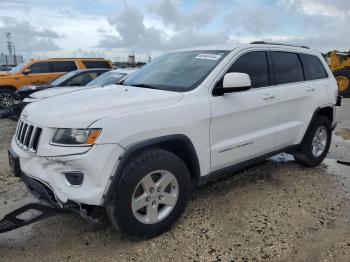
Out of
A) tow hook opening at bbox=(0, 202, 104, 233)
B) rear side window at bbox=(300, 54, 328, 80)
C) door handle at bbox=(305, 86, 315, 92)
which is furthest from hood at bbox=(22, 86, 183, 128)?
rear side window at bbox=(300, 54, 328, 80)

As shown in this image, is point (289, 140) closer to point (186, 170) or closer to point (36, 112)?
point (186, 170)

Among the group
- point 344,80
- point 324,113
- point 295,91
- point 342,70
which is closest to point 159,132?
point 295,91

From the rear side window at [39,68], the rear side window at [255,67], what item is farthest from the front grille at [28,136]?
the rear side window at [39,68]

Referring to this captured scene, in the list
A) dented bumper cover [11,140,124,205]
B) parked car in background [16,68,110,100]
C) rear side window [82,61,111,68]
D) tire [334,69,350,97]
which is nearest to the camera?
dented bumper cover [11,140,124,205]

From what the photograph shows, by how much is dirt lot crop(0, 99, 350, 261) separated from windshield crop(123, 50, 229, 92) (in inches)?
55.4

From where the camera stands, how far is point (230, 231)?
12.1ft

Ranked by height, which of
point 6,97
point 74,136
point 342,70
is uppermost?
point 74,136

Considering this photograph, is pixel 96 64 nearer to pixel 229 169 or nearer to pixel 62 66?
pixel 62 66

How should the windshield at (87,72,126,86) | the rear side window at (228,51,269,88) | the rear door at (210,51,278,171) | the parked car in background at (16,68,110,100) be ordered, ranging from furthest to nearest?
1. the parked car in background at (16,68,110,100)
2. the windshield at (87,72,126,86)
3. the rear side window at (228,51,269,88)
4. the rear door at (210,51,278,171)

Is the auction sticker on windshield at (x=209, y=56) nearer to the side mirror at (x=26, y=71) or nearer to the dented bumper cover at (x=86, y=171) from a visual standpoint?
the dented bumper cover at (x=86, y=171)

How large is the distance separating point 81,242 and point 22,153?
3.27ft

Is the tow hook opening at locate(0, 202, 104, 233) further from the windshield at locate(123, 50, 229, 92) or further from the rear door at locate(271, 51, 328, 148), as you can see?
the rear door at locate(271, 51, 328, 148)

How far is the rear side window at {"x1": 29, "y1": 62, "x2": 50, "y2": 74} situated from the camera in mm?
12856

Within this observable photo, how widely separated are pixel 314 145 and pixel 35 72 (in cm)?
1027
